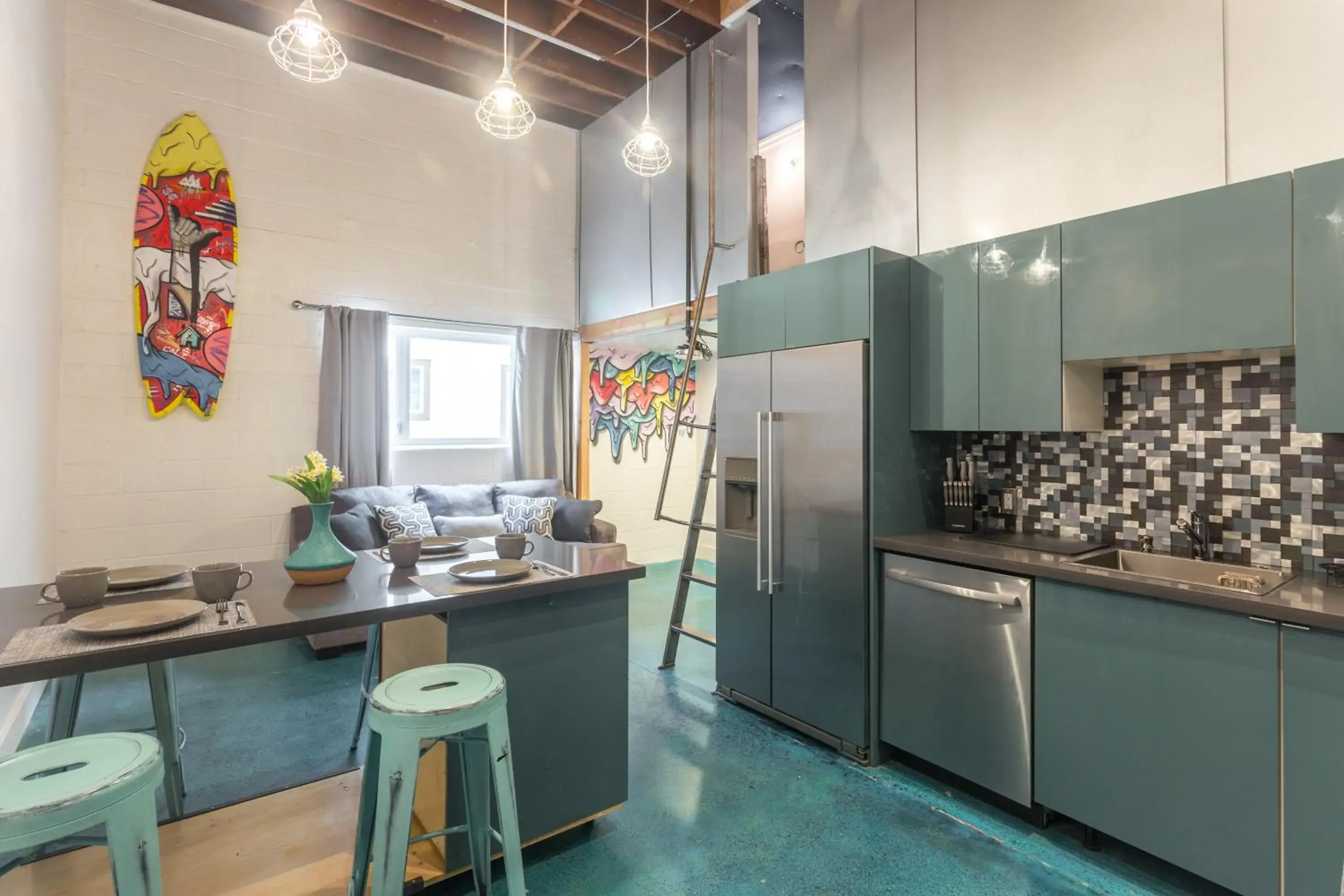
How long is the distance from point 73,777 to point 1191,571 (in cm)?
303

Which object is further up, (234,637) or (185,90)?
(185,90)

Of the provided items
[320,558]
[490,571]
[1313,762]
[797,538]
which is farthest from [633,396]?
[1313,762]

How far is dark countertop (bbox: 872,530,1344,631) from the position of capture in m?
1.66

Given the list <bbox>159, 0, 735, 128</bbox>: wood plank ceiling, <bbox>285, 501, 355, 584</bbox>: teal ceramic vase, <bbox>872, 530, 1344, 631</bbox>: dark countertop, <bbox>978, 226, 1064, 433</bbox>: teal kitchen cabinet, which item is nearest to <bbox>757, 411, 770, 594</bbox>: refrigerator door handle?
<bbox>872, 530, 1344, 631</bbox>: dark countertop

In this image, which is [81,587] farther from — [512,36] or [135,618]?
[512,36]

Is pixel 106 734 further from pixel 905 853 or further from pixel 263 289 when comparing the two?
pixel 263 289

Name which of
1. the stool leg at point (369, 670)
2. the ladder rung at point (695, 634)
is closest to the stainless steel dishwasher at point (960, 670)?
the ladder rung at point (695, 634)

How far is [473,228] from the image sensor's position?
521cm

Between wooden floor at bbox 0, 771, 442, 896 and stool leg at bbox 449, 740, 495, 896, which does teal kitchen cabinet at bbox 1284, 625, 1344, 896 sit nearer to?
stool leg at bbox 449, 740, 495, 896

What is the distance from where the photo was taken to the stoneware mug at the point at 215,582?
165 cm

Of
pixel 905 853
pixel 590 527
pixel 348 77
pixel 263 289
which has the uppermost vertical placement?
pixel 348 77

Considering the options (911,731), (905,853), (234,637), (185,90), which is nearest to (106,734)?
(234,637)

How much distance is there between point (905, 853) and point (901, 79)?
3.24 meters

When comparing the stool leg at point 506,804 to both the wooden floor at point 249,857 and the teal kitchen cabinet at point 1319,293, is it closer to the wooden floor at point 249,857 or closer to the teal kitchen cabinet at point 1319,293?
the wooden floor at point 249,857
